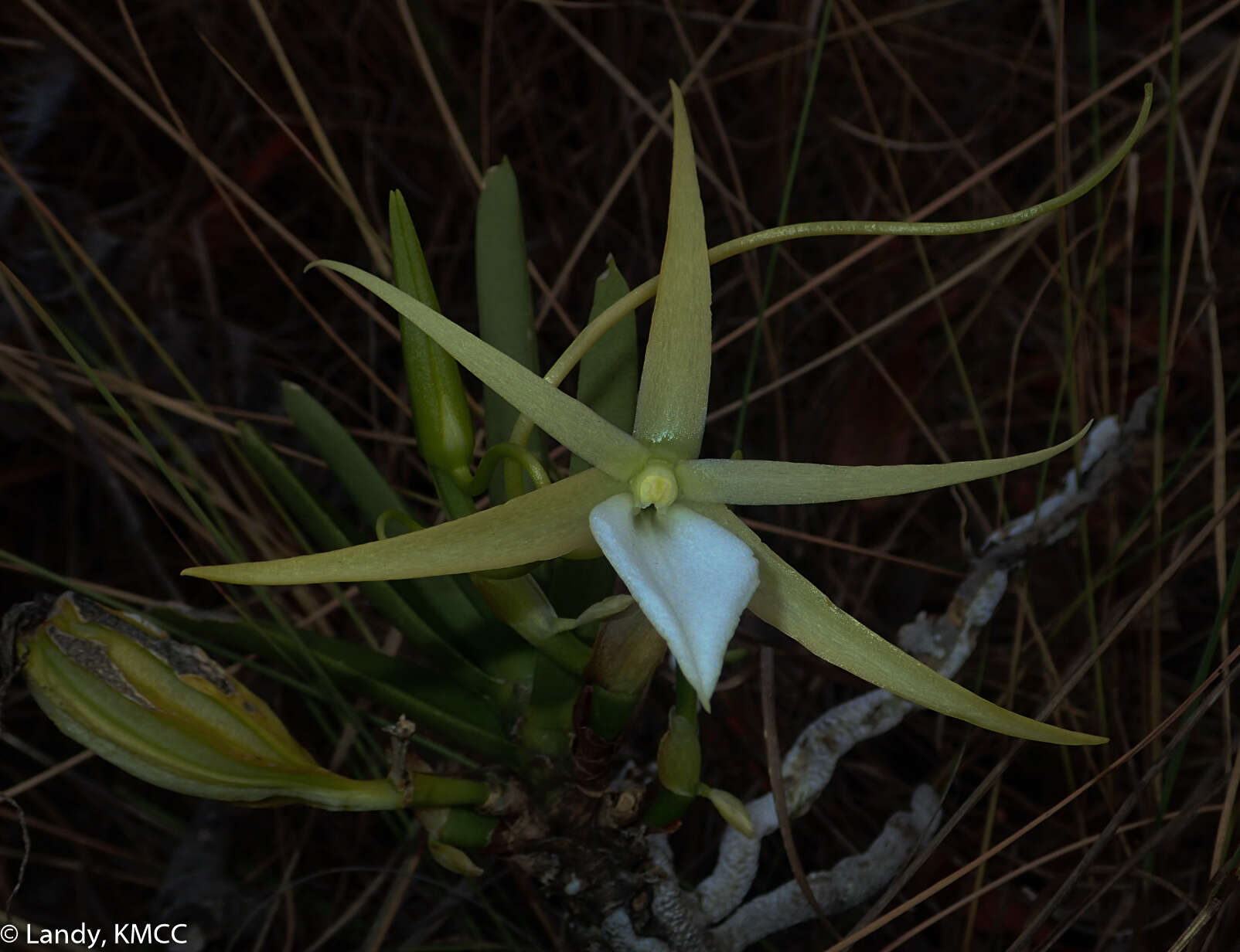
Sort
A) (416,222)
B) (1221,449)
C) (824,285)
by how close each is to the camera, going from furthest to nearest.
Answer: (416,222), (824,285), (1221,449)

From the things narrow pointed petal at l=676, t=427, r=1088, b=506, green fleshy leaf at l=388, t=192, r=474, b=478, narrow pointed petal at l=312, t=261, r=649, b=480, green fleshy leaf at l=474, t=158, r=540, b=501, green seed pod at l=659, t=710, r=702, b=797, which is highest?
green fleshy leaf at l=474, t=158, r=540, b=501

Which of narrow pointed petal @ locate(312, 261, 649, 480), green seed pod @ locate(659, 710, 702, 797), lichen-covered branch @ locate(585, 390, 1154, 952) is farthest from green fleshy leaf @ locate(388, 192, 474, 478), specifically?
lichen-covered branch @ locate(585, 390, 1154, 952)

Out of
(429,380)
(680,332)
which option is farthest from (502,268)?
(680,332)

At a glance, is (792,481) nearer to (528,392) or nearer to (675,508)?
(675,508)

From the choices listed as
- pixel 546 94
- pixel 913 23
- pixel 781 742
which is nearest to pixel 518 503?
pixel 781 742

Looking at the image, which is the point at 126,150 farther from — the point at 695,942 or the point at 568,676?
the point at 695,942

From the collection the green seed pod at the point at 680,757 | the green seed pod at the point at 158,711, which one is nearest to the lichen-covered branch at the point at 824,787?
the green seed pod at the point at 680,757

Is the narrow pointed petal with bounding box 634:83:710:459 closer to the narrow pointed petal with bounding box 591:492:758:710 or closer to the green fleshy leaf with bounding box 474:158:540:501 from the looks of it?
the narrow pointed petal with bounding box 591:492:758:710
